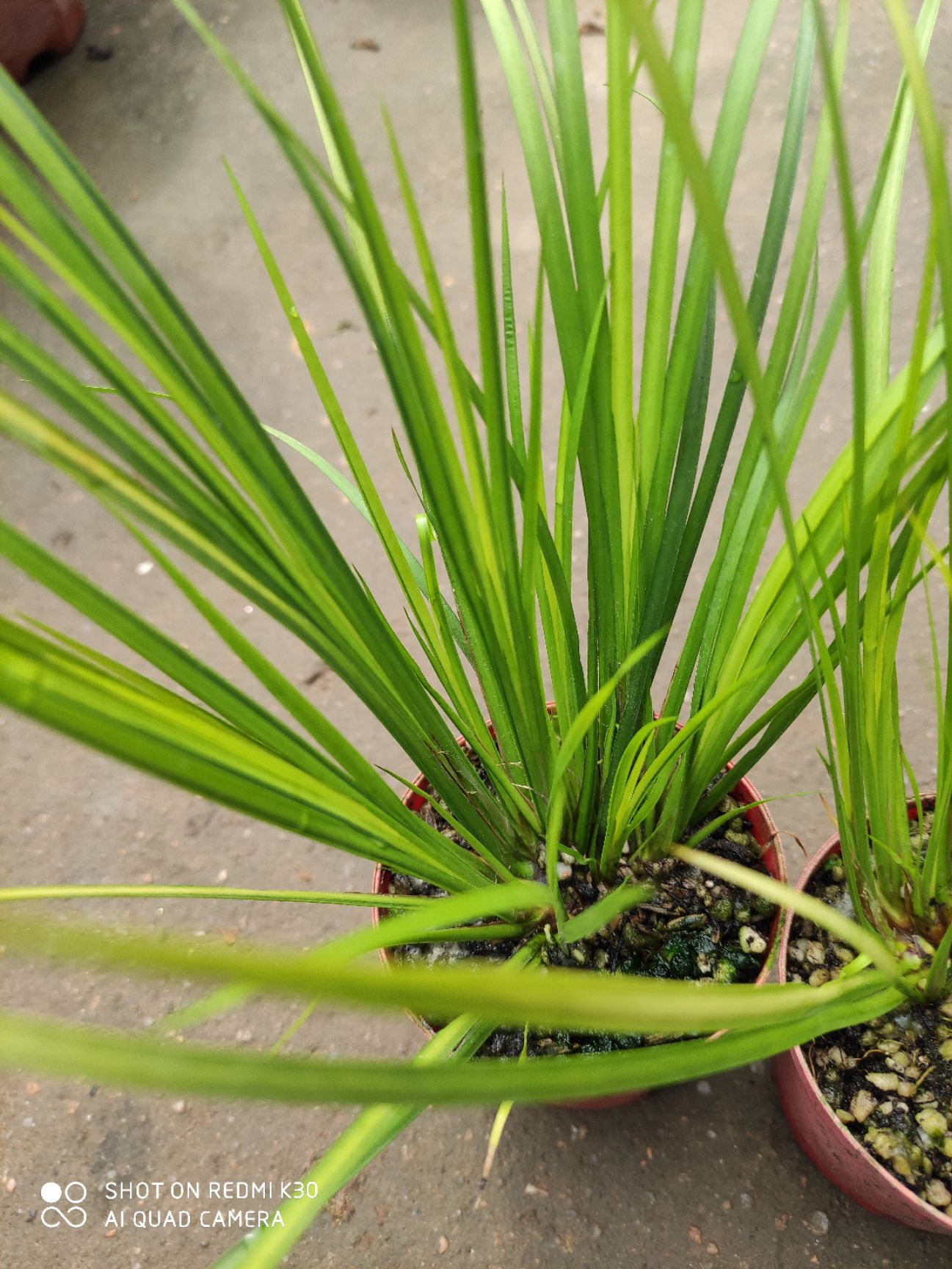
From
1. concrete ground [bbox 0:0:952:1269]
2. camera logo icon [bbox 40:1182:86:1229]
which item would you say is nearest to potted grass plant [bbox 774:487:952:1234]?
concrete ground [bbox 0:0:952:1269]

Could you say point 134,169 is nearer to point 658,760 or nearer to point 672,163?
point 672,163

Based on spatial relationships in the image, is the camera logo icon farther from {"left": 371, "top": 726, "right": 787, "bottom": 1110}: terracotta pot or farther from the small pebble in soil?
the small pebble in soil

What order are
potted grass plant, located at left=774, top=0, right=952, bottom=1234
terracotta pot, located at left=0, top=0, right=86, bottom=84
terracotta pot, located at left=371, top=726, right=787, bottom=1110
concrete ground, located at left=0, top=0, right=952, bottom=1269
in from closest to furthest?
potted grass plant, located at left=774, top=0, right=952, bottom=1234 → terracotta pot, located at left=371, top=726, right=787, bottom=1110 → concrete ground, located at left=0, top=0, right=952, bottom=1269 → terracotta pot, located at left=0, top=0, right=86, bottom=84

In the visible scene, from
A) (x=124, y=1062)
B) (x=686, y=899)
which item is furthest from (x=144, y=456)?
(x=686, y=899)

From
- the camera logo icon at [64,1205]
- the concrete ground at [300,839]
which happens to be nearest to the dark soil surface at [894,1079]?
the concrete ground at [300,839]

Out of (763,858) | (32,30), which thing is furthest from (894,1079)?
(32,30)

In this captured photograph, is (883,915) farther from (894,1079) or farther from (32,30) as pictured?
(32,30)
